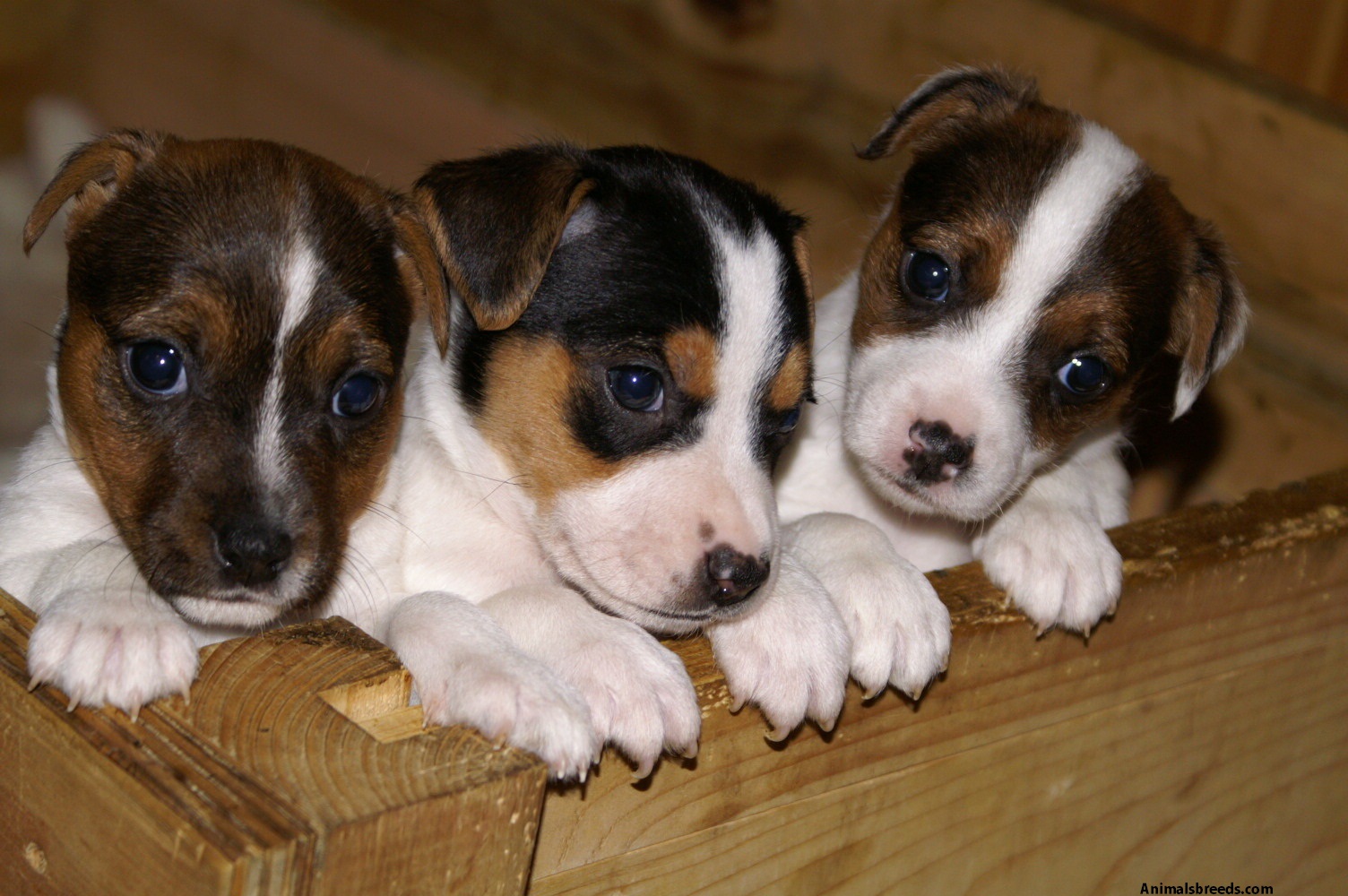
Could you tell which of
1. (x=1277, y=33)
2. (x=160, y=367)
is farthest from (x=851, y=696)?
(x=1277, y=33)

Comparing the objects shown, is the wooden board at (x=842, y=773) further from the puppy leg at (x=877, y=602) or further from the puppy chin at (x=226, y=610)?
the puppy chin at (x=226, y=610)

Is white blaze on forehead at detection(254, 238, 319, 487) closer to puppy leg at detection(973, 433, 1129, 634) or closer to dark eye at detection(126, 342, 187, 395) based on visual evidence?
dark eye at detection(126, 342, 187, 395)

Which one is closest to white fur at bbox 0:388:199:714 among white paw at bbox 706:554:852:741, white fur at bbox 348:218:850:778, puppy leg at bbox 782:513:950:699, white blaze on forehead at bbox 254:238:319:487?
white blaze on forehead at bbox 254:238:319:487

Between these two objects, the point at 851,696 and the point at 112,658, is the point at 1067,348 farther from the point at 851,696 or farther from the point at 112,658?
the point at 112,658

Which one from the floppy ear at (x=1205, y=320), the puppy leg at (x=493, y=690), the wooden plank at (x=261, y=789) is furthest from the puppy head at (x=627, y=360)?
the floppy ear at (x=1205, y=320)

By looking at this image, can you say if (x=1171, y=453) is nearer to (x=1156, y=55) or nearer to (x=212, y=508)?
(x=1156, y=55)
